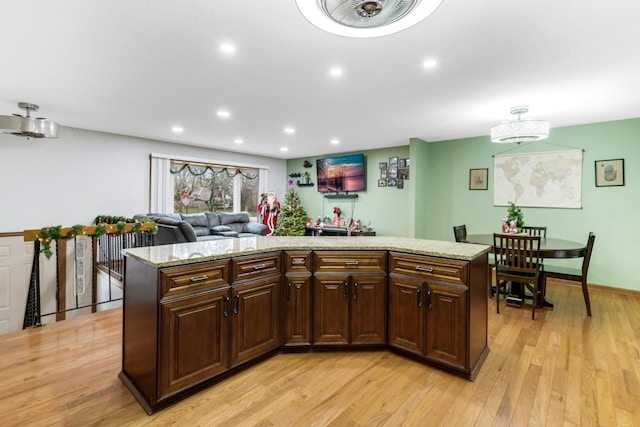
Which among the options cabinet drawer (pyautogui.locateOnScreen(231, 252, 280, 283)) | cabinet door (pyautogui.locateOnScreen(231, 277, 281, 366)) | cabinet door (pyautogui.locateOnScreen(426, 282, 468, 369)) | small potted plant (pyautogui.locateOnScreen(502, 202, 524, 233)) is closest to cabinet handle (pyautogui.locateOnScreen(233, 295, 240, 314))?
cabinet door (pyautogui.locateOnScreen(231, 277, 281, 366))

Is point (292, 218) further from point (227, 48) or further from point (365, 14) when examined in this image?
point (365, 14)

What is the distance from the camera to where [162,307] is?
1837 millimetres

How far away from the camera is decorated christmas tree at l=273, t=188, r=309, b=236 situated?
7945 millimetres

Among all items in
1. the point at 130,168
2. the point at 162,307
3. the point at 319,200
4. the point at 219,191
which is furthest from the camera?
the point at 319,200

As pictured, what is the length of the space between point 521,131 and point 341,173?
437cm

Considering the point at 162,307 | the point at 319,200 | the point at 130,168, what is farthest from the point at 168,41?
the point at 319,200

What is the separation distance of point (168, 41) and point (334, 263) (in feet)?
7.10

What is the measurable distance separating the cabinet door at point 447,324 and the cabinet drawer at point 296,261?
96 centimetres

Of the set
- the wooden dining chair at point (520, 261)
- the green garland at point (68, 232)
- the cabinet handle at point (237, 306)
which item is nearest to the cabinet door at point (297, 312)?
the cabinet handle at point (237, 306)

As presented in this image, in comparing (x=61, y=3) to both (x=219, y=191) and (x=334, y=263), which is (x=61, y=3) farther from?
(x=219, y=191)

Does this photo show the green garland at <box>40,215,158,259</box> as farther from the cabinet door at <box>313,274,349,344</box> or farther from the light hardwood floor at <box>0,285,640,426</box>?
the cabinet door at <box>313,274,349,344</box>

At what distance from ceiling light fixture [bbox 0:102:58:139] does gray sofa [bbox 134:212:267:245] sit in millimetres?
1928

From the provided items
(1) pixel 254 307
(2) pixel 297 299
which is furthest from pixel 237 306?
(2) pixel 297 299

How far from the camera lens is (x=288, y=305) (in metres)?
2.53
